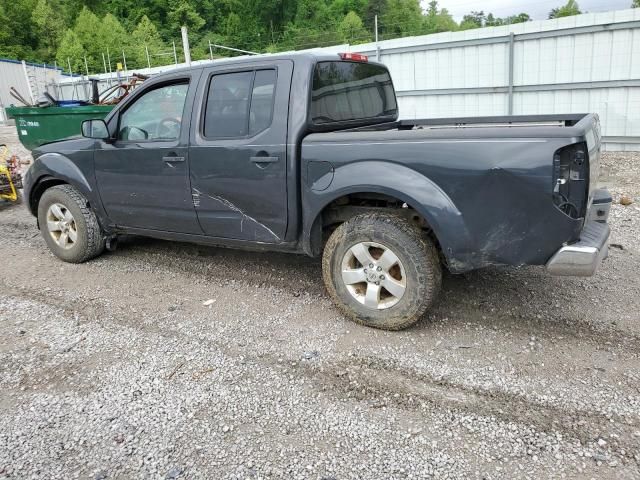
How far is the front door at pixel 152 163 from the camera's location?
4.44 m

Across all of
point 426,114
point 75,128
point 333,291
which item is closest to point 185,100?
point 333,291

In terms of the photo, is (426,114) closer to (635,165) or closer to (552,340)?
(635,165)

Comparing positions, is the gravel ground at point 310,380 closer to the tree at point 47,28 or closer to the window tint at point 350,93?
the window tint at point 350,93

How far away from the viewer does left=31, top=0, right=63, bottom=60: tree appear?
6812 cm

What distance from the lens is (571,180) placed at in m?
3.03

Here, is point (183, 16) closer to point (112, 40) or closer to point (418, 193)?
point (112, 40)


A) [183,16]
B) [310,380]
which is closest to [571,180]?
[310,380]

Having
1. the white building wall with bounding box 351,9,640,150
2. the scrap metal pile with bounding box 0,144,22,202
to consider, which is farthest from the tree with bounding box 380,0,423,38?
the scrap metal pile with bounding box 0,144,22,202

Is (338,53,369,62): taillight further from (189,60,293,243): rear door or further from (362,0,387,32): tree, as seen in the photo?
(362,0,387,32): tree

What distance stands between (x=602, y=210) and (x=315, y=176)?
202cm

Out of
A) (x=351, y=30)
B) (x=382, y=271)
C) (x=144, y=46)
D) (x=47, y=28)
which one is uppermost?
(x=47, y=28)

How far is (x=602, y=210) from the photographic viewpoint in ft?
12.2

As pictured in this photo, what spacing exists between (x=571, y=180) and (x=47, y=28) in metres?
79.7

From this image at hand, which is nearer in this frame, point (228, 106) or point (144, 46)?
point (228, 106)
